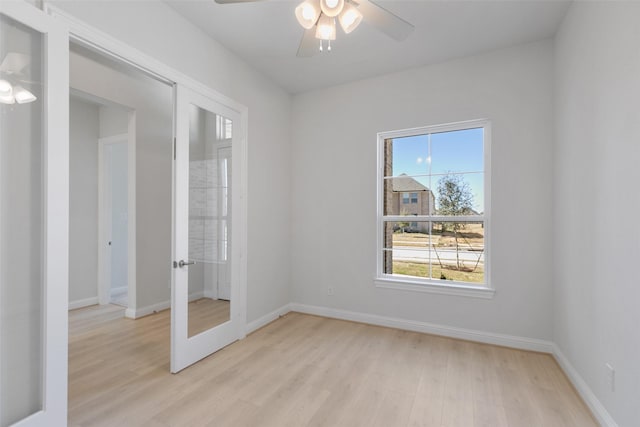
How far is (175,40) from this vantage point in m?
2.50

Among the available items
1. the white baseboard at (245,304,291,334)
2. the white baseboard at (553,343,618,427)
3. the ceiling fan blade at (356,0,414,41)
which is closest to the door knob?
the white baseboard at (245,304,291,334)

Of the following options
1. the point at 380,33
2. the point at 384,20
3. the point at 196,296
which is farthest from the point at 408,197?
the point at 196,296

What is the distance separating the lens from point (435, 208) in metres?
3.37

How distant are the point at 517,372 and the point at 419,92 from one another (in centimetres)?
291

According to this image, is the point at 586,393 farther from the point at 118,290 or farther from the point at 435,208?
the point at 118,290

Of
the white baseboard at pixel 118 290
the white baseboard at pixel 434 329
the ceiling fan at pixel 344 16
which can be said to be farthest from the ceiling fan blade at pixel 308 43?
the white baseboard at pixel 118 290

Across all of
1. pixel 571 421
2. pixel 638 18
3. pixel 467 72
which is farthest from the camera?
pixel 467 72

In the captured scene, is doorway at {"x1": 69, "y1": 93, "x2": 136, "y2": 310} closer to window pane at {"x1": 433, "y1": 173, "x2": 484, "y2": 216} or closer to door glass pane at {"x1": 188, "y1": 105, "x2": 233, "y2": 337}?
door glass pane at {"x1": 188, "y1": 105, "x2": 233, "y2": 337}

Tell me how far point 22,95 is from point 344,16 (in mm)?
1857

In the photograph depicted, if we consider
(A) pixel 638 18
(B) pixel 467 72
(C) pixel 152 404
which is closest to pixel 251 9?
(B) pixel 467 72

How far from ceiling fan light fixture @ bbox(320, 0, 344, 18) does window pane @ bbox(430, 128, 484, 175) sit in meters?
2.05

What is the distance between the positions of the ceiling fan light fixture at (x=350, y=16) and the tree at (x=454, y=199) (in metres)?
2.08

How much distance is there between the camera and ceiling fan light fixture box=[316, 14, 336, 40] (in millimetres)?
1831

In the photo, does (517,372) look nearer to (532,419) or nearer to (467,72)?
(532,419)
